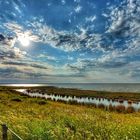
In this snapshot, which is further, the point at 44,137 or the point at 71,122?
the point at 71,122

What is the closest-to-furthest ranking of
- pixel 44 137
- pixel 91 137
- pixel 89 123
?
1. pixel 44 137
2. pixel 91 137
3. pixel 89 123

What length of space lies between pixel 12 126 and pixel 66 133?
2.93 meters

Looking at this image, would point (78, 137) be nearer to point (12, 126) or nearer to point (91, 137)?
point (91, 137)

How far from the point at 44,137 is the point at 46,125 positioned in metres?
1.56

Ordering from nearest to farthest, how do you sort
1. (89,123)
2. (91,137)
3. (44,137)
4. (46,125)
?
1. (44,137)
2. (91,137)
3. (46,125)
4. (89,123)

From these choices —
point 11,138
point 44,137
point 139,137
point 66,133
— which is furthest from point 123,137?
point 11,138

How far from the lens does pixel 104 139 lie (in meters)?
11.0

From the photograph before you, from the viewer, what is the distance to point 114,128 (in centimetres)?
1196

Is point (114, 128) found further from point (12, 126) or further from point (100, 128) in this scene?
point (12, 126)

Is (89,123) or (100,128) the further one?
(89,123)

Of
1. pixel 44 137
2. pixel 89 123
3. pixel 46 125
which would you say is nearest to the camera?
pixel 44 137

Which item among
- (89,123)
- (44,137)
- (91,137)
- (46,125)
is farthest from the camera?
(89,123)

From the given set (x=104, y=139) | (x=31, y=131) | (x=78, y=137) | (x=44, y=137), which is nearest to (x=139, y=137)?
(x=104, y=139)

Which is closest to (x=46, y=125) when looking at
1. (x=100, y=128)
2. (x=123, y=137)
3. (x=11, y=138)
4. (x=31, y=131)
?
(x=31, y=131)
